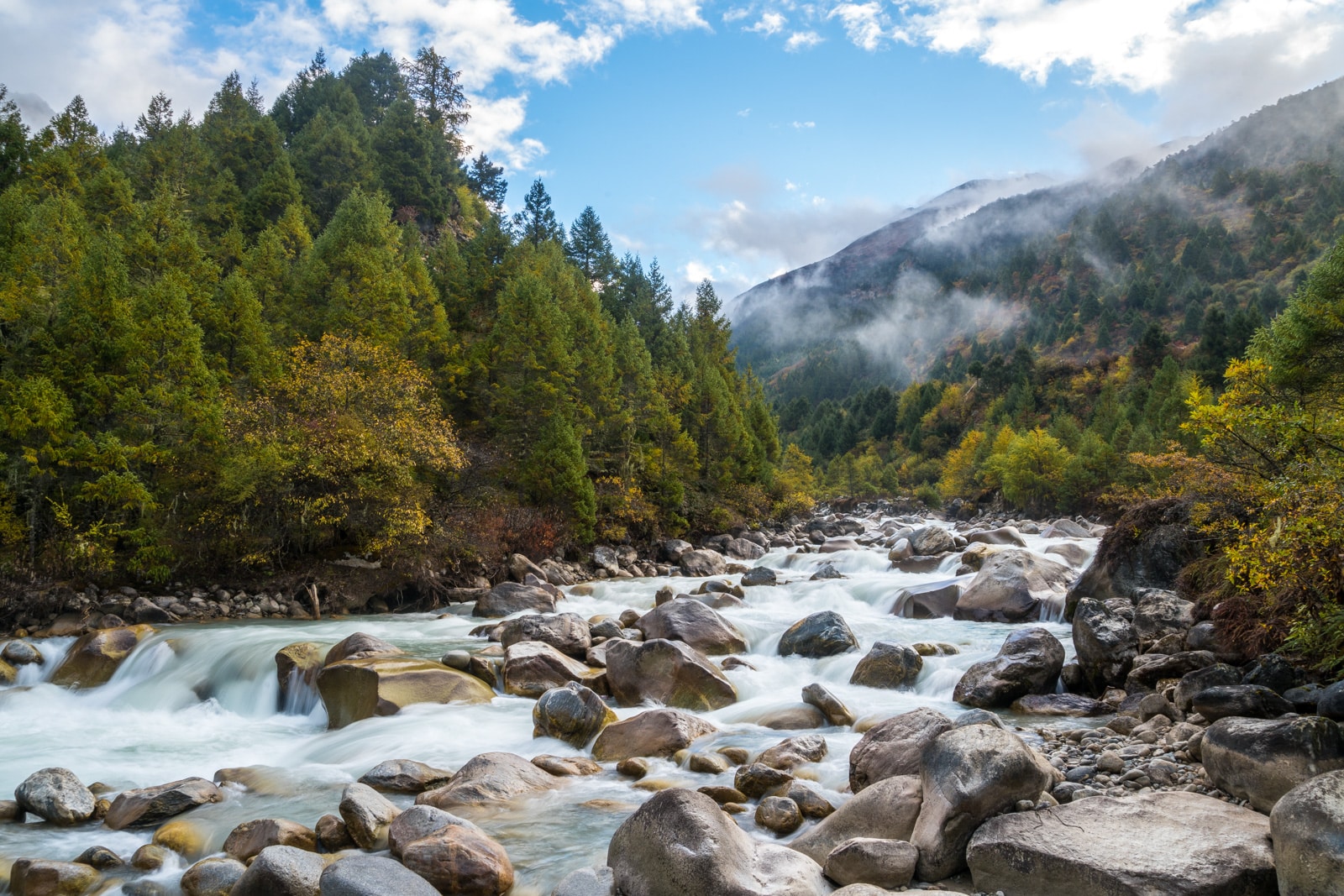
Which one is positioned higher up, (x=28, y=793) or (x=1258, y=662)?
(x=28, y=793)

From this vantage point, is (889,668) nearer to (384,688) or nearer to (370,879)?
(384,688)

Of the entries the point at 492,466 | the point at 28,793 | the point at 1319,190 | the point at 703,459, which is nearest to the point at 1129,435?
the point at 703,459

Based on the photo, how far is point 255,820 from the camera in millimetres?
8906

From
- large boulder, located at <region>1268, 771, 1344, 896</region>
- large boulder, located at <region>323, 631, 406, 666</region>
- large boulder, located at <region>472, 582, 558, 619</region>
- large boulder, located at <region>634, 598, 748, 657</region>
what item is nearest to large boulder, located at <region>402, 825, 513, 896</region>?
large boulder, located at <region>1268, 771, 1344, 896</region>

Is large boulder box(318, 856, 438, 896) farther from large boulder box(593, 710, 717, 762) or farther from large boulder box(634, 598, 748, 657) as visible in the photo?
large boulder box(634, 598, 748, 657)

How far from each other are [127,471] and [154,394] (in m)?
2.66

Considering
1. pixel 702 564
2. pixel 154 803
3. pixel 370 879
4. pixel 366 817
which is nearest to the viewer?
pixel 370 879

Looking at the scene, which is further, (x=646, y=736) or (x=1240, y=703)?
(x=646, y=736)

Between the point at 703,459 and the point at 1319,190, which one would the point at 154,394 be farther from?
the point at 1319,190

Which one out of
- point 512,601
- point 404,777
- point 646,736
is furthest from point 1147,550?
point 512,601

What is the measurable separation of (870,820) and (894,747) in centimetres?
194

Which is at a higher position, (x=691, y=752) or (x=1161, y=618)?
(x=691, y=752)

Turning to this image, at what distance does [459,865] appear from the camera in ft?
25.1

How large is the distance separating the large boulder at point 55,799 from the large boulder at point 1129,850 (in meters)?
10.8
